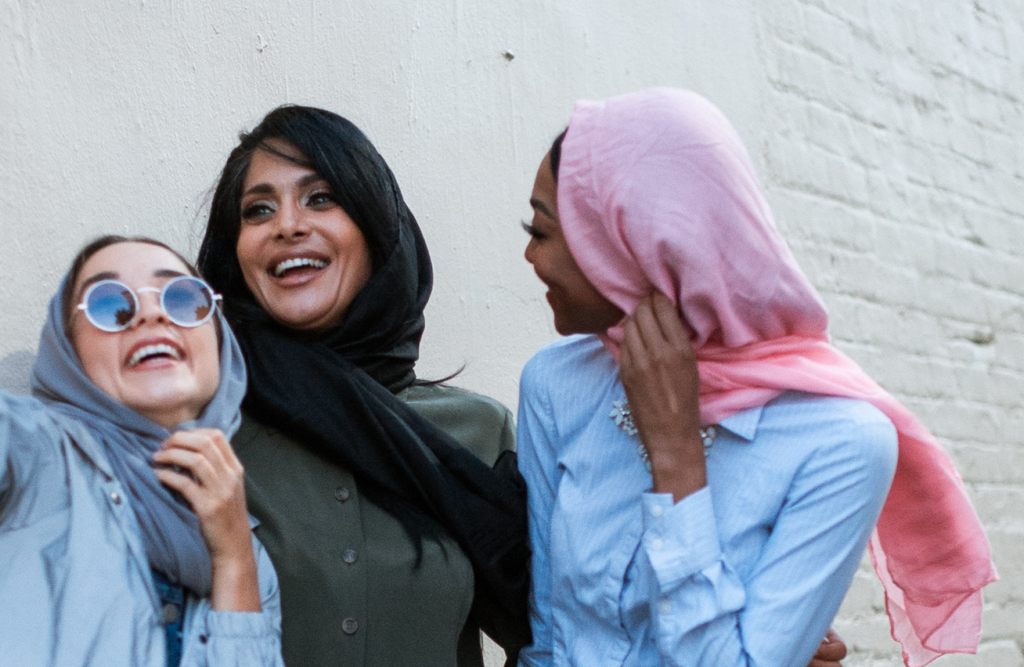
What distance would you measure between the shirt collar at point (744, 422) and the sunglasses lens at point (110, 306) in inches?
40.8

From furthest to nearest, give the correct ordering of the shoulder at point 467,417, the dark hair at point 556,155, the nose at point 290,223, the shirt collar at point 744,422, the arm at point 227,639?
the shoulder at point 467,417
the nose at point 290,223
the dark hair at point 556,155
the shirt collar at point 744,422
the arm at point 227,639

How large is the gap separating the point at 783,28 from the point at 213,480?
3.13 metres

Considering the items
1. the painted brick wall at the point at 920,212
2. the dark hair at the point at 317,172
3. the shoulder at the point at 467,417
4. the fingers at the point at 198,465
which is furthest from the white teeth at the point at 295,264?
the painted brick wall at the point at 920,212

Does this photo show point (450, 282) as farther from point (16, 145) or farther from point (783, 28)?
point (783, 28)

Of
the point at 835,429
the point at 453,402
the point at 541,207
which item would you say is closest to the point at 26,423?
the point at 541,207

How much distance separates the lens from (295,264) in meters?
2.35

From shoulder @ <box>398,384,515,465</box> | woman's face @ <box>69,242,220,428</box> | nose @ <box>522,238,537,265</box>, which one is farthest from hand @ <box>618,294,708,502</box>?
woman's face @ <box>69,242,220,428</box>

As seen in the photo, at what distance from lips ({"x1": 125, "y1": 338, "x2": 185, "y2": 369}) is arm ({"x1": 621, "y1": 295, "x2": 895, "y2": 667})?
0.79 meters

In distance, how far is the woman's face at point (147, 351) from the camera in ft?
6.09

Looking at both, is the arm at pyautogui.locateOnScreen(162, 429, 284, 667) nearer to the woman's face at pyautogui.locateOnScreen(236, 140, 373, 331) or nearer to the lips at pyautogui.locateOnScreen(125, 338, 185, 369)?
the lips at pyautogui.locateOnScreen(125, 338, 185, 369)

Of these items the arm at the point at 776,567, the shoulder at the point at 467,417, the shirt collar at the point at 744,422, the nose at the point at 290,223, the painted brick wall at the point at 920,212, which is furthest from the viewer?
the painted brick wall at the point at 920,212

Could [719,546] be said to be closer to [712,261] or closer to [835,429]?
[835,429]

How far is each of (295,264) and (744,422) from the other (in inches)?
38.5

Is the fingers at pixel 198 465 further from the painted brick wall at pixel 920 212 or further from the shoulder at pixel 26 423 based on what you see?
the painted brick wall at pixel 920 212
